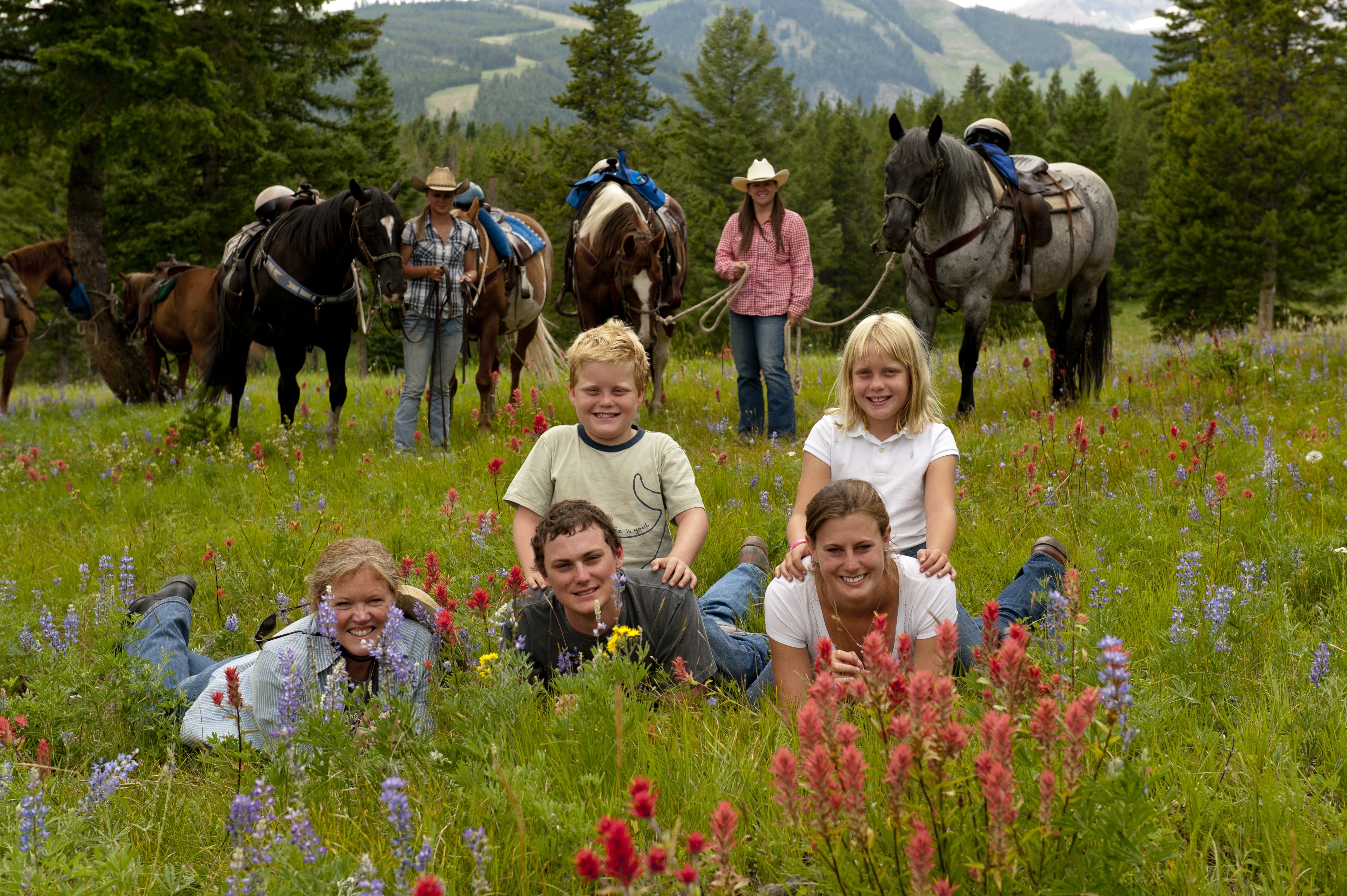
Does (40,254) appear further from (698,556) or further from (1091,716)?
(1091,716)

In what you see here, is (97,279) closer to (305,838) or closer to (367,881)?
(305,838)

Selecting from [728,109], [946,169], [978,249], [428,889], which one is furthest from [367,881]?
[728,109]

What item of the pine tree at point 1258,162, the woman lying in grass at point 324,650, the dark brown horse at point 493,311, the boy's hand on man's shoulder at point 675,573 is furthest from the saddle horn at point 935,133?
the pine tree at point 1258,162

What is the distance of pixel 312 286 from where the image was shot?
960 centimetres

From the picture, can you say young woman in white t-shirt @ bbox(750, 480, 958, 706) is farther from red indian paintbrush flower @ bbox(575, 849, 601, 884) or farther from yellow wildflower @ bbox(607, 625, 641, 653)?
red indian paintbrush flower @ bbox(575, 849, 601, 884)

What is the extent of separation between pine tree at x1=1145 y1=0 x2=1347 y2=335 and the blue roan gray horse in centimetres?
2963

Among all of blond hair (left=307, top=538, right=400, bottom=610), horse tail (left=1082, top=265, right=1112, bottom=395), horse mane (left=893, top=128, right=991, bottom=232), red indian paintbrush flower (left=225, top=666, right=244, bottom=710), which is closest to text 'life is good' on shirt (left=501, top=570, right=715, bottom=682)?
blond hair (left=307, top=538, right=400, bottom=610)

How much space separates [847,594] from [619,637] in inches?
Answer: 40.5

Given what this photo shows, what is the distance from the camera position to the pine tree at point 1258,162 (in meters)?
36.0

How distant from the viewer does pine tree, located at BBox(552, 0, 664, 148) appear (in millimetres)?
42031

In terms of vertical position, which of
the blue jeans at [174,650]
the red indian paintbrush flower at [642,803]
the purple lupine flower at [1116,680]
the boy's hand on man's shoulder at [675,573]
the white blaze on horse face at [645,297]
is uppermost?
the white blaze on horse face at [645,297]

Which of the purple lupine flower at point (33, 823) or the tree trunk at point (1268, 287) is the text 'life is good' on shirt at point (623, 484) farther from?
the tree trunk at point (1268, 287)

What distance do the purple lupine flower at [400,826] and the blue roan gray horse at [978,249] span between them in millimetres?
7337

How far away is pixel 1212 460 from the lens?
6457 mm
